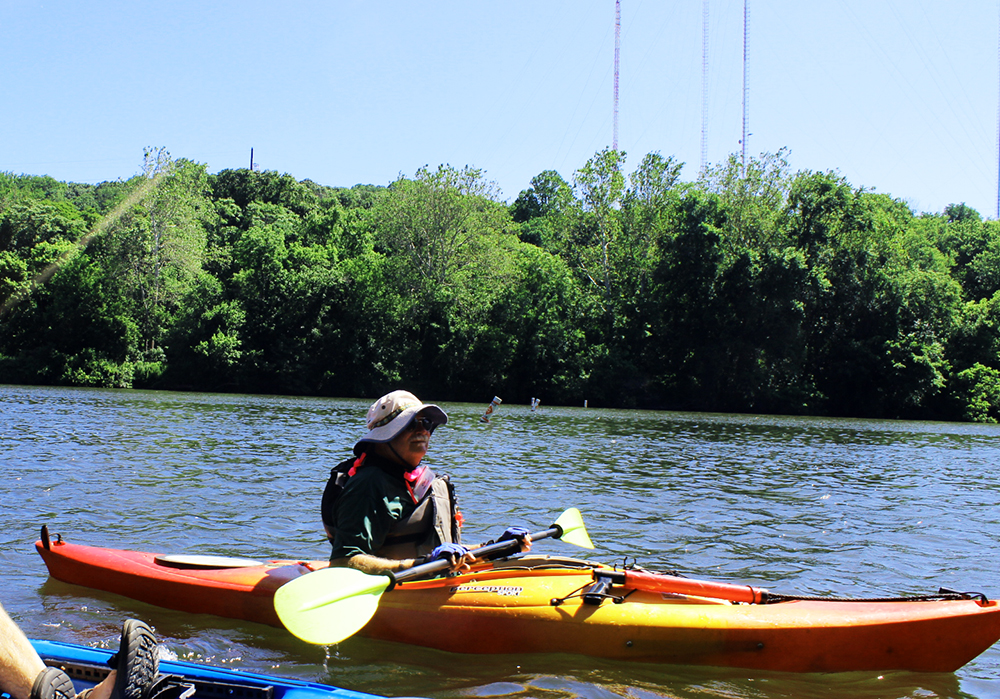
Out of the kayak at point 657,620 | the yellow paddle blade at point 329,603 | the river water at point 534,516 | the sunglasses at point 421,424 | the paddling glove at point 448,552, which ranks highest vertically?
the sunglasses at point 421,424

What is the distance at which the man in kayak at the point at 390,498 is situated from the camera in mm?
4121

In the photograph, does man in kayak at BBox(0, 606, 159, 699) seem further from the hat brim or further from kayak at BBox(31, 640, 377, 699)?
the hat brim

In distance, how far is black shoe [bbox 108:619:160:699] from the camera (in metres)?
2.57

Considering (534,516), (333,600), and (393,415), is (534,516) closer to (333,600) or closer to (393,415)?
(393,415)

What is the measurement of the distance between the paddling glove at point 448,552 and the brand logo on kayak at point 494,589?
41cm

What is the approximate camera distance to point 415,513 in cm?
434

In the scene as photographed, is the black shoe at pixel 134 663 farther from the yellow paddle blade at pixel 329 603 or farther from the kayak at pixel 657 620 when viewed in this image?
the kayak at pixel 657 620

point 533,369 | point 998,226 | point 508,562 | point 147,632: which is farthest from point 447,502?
point 998,226

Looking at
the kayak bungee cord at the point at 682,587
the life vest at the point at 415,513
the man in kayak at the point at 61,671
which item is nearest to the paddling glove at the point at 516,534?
the life vest at the point at 415,513

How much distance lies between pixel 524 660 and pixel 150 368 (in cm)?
3755

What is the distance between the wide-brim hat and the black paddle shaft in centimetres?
64

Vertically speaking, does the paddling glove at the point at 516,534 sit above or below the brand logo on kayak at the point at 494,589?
above

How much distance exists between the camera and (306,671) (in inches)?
177

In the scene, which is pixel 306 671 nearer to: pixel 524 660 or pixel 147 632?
pixel 524 660
